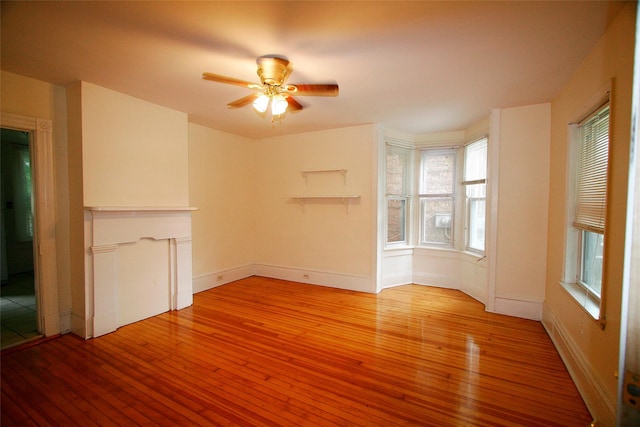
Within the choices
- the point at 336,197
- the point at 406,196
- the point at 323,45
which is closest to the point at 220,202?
the point at 336,197

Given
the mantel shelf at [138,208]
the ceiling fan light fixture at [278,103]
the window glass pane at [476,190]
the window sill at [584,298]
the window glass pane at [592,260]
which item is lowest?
the window sill at [584,298]

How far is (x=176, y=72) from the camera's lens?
8.31 feet

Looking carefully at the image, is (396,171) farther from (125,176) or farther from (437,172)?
(125,176)

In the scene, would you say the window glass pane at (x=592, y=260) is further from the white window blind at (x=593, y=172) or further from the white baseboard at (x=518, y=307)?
the white baseboard at (x=518, y=307)

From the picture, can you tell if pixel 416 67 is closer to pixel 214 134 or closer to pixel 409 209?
pixel 409 209

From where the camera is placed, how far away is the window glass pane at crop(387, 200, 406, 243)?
4.68 meters

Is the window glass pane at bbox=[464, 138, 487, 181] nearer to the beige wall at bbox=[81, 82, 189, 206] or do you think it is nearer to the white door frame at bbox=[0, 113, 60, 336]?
the beige wall at bbox=[81, 82, 189, 206]

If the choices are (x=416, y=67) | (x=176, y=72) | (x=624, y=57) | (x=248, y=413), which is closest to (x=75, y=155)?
(x=176, y=72)

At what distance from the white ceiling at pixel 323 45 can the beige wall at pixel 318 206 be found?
1360 millimetres

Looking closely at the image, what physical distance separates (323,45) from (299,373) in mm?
2559

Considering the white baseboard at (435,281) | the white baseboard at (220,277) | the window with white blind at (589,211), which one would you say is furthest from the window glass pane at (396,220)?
the white baseboard at (220,277)

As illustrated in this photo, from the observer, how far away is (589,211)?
2.22 meters

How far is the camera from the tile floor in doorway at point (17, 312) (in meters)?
2.77

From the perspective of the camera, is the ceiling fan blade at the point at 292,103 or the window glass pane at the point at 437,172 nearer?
the ceiling fan blade at the point at 292,103
